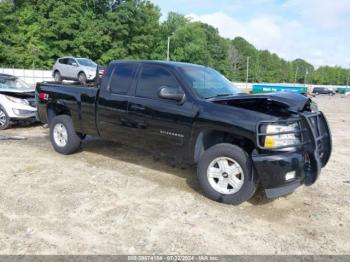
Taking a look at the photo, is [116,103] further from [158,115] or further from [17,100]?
[17,100]

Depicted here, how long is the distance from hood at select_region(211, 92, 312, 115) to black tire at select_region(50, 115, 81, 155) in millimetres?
3390

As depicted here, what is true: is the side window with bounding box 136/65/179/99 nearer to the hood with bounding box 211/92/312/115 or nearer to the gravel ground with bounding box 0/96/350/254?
the hood with bounding box 211/92/312/115

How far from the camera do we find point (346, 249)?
134 inches

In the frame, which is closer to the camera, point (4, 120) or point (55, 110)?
point (55, 110)

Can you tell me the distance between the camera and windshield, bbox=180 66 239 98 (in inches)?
192

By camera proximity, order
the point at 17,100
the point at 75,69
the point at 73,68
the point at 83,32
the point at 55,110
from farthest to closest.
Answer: the point at 83,32 → the point at 73,68 → the point at 75,69 → the point at 17,100 → the point at 55,110

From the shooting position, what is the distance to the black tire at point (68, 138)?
20.9ft

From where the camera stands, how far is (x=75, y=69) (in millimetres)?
19531

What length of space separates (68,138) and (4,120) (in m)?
3.79

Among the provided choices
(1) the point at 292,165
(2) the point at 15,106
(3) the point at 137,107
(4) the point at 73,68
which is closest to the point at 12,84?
(2) the point at 15,106

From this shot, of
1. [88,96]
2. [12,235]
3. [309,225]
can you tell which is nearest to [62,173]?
[88,96]

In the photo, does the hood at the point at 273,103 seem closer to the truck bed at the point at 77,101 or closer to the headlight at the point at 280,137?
the headlight at the point at 280,137

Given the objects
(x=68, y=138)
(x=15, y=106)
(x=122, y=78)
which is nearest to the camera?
(x=122, y=78)

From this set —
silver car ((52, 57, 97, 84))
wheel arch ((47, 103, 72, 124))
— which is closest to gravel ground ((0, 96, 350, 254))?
wheel arch ((47, 103, 72, 124))
